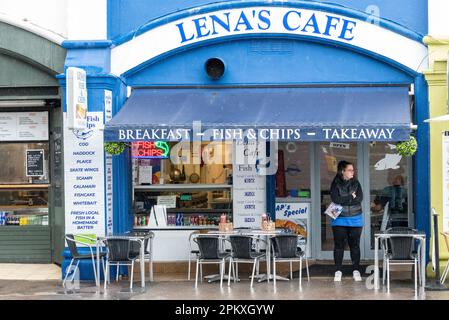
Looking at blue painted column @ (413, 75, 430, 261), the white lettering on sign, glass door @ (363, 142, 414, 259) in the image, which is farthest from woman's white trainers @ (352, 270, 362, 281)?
the white lettering on sign

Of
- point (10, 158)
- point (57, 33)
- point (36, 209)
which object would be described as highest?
point (57, 33)

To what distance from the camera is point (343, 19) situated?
12.8 meters

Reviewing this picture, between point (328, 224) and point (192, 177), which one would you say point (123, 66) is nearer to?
point (192, 177)

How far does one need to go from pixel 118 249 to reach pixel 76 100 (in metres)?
2.31

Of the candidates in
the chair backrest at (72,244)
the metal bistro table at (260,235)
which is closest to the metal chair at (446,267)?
the metal bistro table at (260,235)

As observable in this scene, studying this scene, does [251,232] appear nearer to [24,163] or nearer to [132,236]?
[132,236]

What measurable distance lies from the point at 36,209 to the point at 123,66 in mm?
3175

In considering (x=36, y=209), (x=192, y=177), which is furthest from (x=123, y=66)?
(x=36, y=209)

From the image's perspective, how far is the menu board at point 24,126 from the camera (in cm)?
1421

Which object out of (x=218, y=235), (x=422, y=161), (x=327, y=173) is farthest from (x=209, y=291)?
(x=422, y=161)

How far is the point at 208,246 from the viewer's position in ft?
39.0

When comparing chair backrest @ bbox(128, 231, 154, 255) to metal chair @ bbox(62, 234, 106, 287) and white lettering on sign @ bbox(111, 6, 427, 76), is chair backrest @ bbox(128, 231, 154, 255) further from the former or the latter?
white lettering on sign @ bbox(111, 6, 427, 76)

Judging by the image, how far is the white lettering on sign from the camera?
41.8 ft

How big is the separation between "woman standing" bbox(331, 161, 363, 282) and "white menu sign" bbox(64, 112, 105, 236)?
12.0 feet
